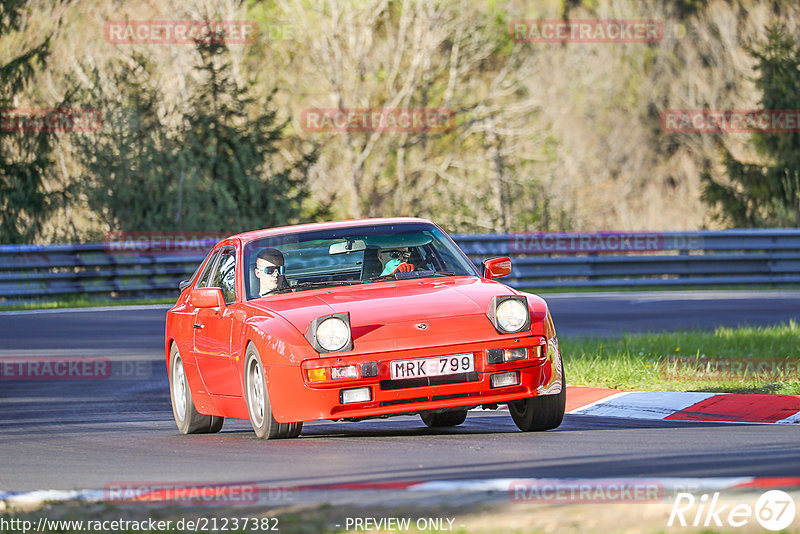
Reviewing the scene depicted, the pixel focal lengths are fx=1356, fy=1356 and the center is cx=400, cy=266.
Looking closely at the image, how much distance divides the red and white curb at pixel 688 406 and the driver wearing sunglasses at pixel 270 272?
8.30 feet

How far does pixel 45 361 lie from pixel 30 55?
59.6 ft

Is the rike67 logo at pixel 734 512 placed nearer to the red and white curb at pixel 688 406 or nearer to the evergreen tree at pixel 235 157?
the red and white curb at pixel 688 406

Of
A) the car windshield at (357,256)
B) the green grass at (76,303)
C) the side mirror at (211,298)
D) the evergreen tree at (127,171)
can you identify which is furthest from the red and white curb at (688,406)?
the evergreen tree at (127,171)

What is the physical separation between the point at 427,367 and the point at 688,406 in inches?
108

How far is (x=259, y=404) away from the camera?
27.7 ft

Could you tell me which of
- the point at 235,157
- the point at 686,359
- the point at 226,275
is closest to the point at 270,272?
the point at 226,275

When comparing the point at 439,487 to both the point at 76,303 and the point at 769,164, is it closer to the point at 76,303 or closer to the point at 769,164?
the point at 76,303

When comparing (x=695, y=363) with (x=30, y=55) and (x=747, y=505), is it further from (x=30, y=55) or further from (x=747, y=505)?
(x=30, y=55)

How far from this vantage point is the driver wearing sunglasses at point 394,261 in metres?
9.23

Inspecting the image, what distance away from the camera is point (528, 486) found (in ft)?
19.0

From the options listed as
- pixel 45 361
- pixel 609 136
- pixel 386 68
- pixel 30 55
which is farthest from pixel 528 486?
pixel 609 136

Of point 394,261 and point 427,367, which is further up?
point 394,261

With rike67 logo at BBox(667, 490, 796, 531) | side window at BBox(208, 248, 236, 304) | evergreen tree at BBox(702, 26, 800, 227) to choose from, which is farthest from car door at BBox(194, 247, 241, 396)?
evergreen tree at BBox(702, 26, 800, 227)

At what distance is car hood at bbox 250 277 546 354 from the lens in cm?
786
